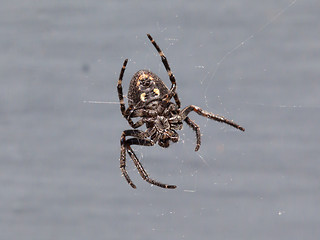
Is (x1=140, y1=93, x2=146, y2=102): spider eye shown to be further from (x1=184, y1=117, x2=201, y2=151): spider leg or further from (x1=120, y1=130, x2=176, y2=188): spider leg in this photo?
(x1=184, y1=117, x2=201, y2=151): spider leg

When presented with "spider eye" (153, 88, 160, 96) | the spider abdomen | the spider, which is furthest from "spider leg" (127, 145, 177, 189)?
"spider eye" (153, 88, 160, 96)

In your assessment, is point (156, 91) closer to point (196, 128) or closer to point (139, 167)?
point (196, 128)

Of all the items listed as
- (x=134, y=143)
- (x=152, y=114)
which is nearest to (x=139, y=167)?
(x=134, y=143)

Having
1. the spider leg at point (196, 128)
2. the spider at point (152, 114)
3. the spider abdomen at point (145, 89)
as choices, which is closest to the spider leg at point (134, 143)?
the spider at point (152, 114)

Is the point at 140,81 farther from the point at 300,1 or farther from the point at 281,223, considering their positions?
the point at 300,1

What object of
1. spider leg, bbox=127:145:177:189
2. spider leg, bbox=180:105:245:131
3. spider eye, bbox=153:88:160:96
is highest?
spider eye, bbox=153:88:160:96

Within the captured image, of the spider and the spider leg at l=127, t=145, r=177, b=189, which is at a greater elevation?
the spider

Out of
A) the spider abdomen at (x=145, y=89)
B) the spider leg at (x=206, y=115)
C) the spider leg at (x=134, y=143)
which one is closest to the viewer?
the spider leg at (x=206, y=115)

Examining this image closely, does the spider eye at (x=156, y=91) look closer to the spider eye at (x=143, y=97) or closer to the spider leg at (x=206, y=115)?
the spider eye at (x=143, y=97)
